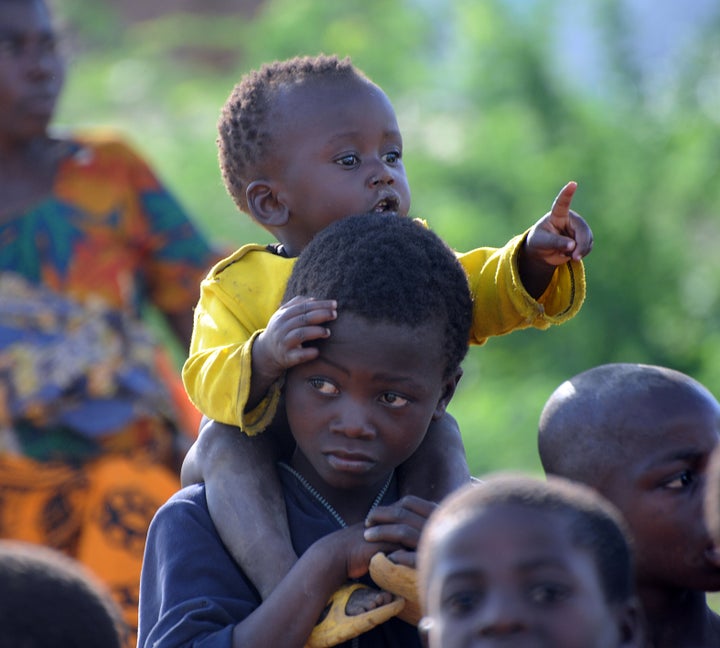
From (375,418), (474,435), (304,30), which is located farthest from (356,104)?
(304,30)

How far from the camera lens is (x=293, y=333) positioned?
2416mm

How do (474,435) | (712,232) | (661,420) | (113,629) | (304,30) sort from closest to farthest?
1. (113,629)
2. (661,420)
3. (474,435)
4. (712,232)
5. (304,30)

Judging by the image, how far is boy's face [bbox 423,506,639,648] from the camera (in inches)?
77.0

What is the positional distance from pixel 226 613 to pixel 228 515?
0.18m

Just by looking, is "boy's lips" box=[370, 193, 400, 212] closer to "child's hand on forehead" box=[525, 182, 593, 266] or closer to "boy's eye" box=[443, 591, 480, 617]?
"child's hand on forehead" box=[525, 182, 593, 266]

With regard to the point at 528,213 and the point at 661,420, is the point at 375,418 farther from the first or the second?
the point at 528,213

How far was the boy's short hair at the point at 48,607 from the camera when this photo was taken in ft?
6.33

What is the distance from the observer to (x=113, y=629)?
6.72 feet

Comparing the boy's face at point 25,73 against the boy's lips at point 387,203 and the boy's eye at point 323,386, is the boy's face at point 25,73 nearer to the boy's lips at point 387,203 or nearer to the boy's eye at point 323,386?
the boy's lips at point 387,203

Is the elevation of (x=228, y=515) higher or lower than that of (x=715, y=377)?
lower

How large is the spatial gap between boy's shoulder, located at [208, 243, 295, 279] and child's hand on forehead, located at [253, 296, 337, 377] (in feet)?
0.91

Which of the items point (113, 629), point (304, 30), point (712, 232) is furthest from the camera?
point (304, 30)

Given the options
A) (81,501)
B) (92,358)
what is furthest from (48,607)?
(92,358)

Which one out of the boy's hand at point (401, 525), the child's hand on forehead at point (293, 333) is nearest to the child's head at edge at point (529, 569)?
the boy's hand at point (401, 525)
